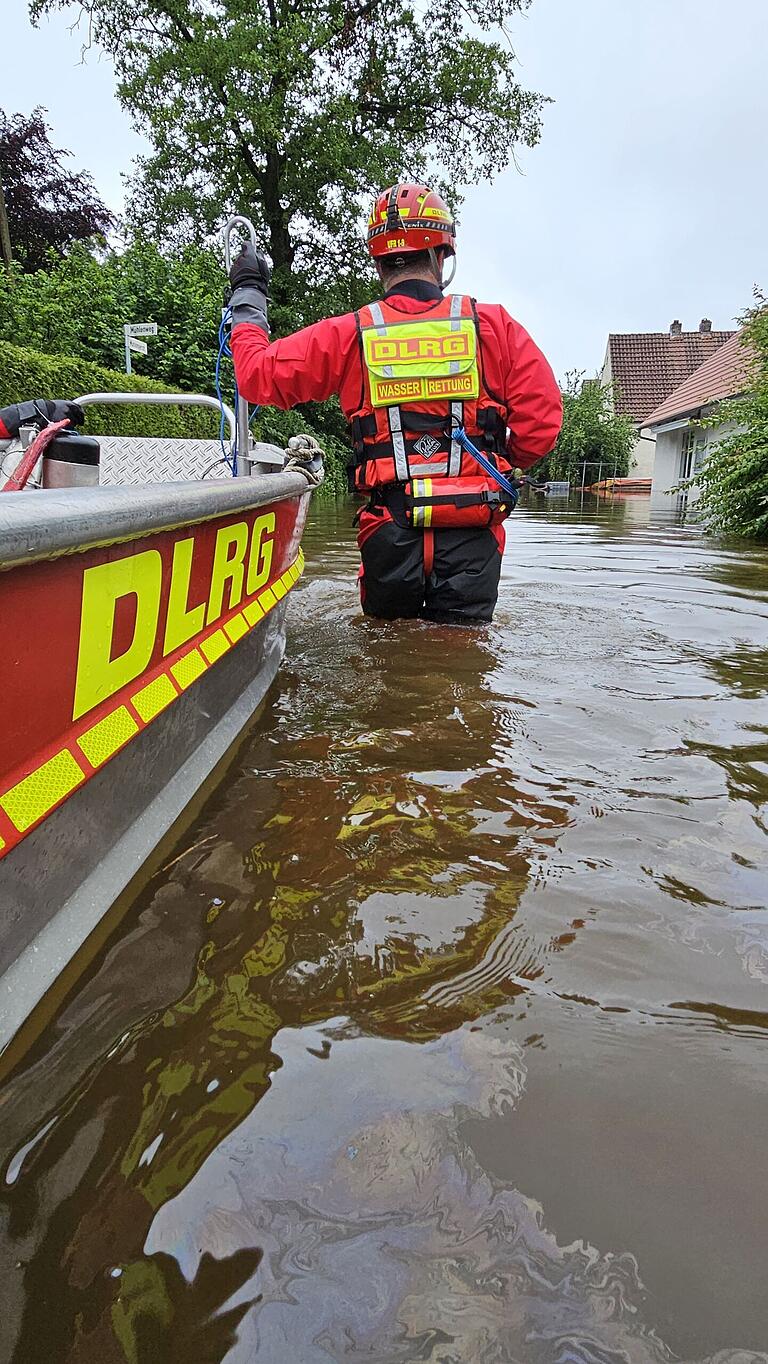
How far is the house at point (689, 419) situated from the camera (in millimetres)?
20953

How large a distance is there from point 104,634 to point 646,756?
1.68 m

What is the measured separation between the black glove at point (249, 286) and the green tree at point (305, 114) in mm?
19705

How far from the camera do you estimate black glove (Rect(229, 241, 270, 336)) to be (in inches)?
139

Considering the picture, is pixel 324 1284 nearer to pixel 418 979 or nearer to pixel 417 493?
pixel 418 979

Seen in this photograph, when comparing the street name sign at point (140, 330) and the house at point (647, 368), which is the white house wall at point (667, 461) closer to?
the house at point (647, 368)

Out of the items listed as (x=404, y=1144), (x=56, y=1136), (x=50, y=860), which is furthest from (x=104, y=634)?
(x=404, y=1144)

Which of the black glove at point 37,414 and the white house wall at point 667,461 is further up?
the white house wall at point 667,461

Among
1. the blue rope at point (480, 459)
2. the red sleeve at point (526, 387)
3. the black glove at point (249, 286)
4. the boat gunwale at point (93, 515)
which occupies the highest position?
the black glove at point (249, 286)

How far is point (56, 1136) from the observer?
3.85ft

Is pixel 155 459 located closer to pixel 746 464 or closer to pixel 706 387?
pixel 746 464

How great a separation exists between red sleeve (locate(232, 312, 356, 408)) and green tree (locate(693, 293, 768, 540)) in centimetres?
766

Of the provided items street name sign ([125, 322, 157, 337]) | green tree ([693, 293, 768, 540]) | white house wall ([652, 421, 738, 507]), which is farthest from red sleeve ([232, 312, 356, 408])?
white house wall ([652, 421, 738, 507])

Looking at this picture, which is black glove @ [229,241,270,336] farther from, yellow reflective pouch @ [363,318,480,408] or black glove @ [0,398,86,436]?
black glove @ [0,398,86,436]

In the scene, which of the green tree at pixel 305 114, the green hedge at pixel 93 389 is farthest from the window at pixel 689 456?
the green hedge at pixel 93 389
